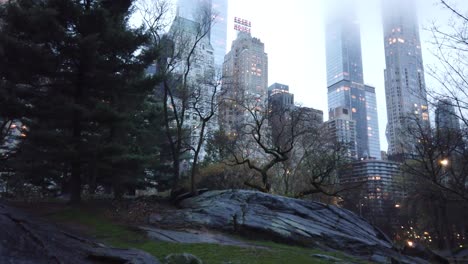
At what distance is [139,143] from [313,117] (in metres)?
15.6

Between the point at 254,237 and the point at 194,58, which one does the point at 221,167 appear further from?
the point at 254,237

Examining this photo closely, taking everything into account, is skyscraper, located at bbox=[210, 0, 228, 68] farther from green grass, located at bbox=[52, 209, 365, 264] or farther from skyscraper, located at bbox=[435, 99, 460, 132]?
green grass, located at bbox=[52, 209, 365, 264]

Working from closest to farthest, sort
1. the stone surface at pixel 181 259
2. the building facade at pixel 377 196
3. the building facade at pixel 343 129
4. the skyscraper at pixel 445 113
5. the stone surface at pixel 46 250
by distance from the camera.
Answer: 1. the stone surface at pixel 46 250
2. the stone surface at pixel 181 259
3. the skyscraper at pixel 445 113
4. the building facade at pixel 343 129
5. the building facade at pixel 377 196

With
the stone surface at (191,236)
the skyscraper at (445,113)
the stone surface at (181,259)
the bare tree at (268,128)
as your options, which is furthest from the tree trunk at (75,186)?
the skyscraper at (445,113)

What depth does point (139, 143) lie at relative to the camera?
22188 mm

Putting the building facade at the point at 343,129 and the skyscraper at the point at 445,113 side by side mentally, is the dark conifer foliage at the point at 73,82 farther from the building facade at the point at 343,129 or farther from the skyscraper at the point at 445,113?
the building facade at the point at 343,129

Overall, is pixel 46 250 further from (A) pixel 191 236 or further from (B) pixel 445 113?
(B) pixel 445 113

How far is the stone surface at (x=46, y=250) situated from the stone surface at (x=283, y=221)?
18.6 feet

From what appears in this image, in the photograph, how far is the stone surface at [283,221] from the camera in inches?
567

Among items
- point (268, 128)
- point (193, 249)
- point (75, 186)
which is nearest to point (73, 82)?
point (75, 186)

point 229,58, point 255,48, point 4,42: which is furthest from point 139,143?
point 255,48

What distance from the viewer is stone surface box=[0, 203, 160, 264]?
7.02 metres

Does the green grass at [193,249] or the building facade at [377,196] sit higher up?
the building facade at [377,196]

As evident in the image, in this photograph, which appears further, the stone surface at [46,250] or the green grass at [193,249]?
the green grass at [193,249]
